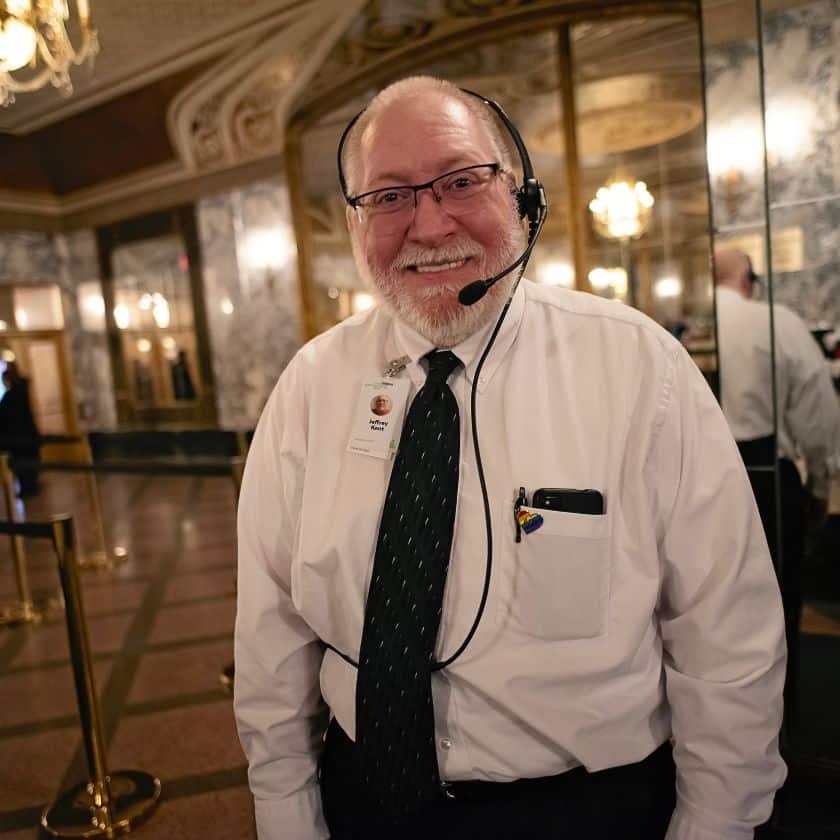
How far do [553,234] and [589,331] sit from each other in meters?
4.90

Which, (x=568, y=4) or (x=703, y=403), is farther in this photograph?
(x=568, y=4)

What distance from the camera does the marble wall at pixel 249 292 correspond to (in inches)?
323

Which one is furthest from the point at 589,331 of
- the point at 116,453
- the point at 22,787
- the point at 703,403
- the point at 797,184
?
the point at 116,453

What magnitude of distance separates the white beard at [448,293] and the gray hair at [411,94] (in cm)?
14

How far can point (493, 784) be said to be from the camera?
1.13 m

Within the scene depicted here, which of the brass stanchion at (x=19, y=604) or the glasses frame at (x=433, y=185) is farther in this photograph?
the brass stanchion at (x=19, y=604)

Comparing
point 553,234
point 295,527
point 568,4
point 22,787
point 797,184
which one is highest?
point 568,4

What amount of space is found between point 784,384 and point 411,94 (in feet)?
5.25

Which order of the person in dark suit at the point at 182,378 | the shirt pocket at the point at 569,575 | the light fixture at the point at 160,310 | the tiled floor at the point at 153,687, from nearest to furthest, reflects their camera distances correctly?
1. the shirt pocket at the point at 569,575
2. the tiled floor at the point at 153,687
3. the person in dark suit at the point at 182,378
4. the light fixture at the point at 160,310

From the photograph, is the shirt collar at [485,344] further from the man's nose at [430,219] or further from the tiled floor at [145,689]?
the tiled floor at [145,689]

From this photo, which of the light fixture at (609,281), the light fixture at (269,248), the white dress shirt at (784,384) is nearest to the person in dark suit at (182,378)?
the light fixture at (269,248)

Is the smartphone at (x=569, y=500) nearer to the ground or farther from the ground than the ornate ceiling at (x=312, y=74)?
nearer to the ground

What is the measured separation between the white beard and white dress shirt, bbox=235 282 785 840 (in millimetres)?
45

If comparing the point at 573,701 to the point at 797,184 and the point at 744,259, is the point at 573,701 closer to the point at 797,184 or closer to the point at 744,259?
the point at 744,259
